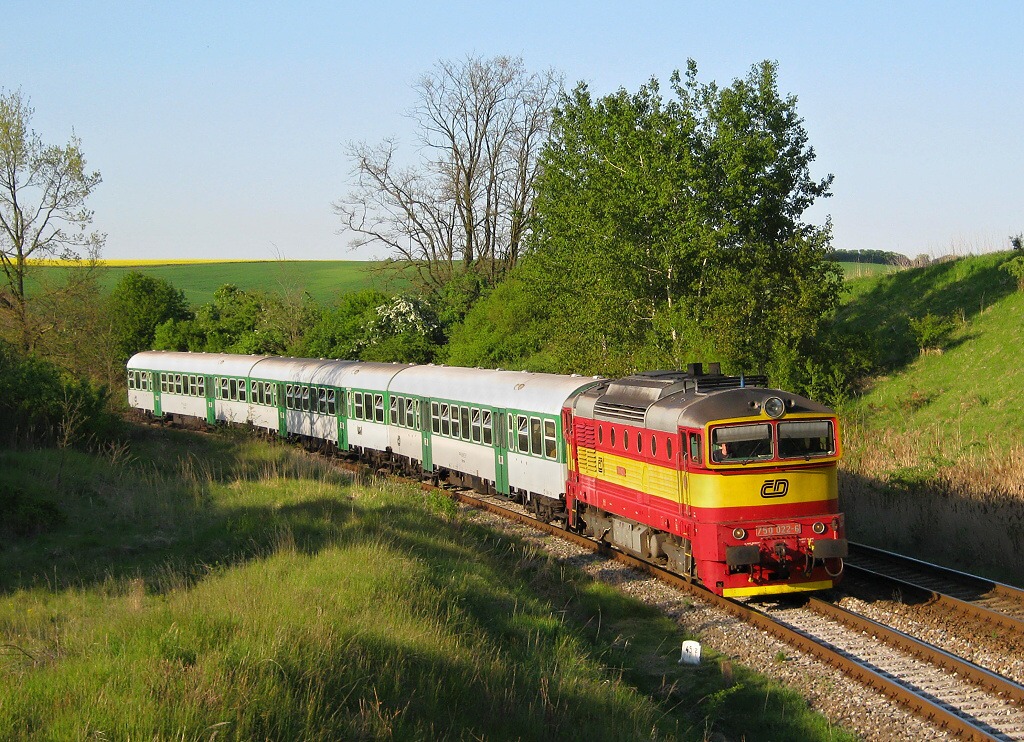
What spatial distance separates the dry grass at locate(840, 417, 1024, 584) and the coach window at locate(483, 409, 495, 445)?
7.98m

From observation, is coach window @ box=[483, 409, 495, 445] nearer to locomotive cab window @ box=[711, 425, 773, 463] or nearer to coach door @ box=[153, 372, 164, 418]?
locomotive cab window @ box=[711, 425, 773, 463]

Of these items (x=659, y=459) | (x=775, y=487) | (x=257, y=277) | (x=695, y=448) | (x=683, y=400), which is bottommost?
(x=775, y=487)

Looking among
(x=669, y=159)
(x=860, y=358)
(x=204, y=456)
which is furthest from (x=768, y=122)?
(x=204, y=456)

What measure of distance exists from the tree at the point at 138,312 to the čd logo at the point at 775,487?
2347 inches

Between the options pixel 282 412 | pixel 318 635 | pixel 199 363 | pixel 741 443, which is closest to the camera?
pixel 318 635

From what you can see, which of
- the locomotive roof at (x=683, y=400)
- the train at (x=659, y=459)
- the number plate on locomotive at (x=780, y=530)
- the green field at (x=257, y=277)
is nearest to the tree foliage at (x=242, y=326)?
the green field at (x=257, y=277)

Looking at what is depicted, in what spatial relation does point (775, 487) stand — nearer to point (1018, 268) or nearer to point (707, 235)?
point (707, 235)

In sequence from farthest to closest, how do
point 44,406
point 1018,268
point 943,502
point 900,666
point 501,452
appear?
point 1018,268 → point 44,406 → point 501,452 → point 943,502 → point 900,666

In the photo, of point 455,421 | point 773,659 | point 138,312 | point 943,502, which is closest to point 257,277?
point 138,312

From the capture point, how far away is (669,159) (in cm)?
2645

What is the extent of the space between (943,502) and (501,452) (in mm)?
9226

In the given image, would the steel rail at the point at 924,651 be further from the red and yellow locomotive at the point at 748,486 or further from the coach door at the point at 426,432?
the coach door at the point at 426,432

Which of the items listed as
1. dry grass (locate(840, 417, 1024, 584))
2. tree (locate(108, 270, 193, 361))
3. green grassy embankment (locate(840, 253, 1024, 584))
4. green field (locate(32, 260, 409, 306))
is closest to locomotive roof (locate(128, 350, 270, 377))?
tree (locate(108, 270, 193, 361))

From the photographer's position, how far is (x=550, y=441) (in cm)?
1970
